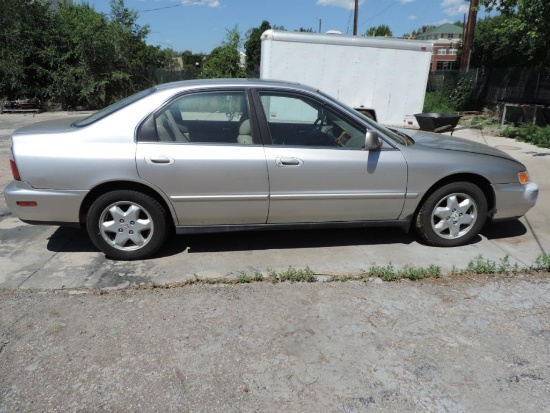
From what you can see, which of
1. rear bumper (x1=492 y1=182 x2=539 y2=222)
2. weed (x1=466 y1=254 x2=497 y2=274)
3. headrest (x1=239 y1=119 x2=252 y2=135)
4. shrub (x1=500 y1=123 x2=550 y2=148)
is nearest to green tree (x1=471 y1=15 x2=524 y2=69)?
shrub (x1=500 y1=123 x2=550 y2=148)

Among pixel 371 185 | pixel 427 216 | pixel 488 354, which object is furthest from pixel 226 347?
pixel 427 216

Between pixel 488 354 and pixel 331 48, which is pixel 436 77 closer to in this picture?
pixel 331 48

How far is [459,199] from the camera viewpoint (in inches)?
173

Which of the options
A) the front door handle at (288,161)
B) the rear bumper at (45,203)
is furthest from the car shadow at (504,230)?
the rear bumper at (45,203)

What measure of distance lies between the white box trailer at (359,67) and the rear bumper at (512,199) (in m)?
7.28

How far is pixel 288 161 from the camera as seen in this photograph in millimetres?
3949

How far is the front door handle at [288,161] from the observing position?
3.94 meters

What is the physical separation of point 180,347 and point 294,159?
6.23 feet

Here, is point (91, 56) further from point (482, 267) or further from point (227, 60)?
point (482, 267)

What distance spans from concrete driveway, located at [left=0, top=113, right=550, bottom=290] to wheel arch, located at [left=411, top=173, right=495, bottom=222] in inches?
17.6

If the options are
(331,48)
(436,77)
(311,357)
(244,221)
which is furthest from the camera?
(436,77)

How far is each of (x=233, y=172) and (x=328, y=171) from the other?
0.87 m

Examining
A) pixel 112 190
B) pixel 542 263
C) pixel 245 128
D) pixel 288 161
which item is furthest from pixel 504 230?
pixel 112 190

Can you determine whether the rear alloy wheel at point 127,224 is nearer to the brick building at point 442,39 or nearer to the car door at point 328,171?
the car door at point 328,171
